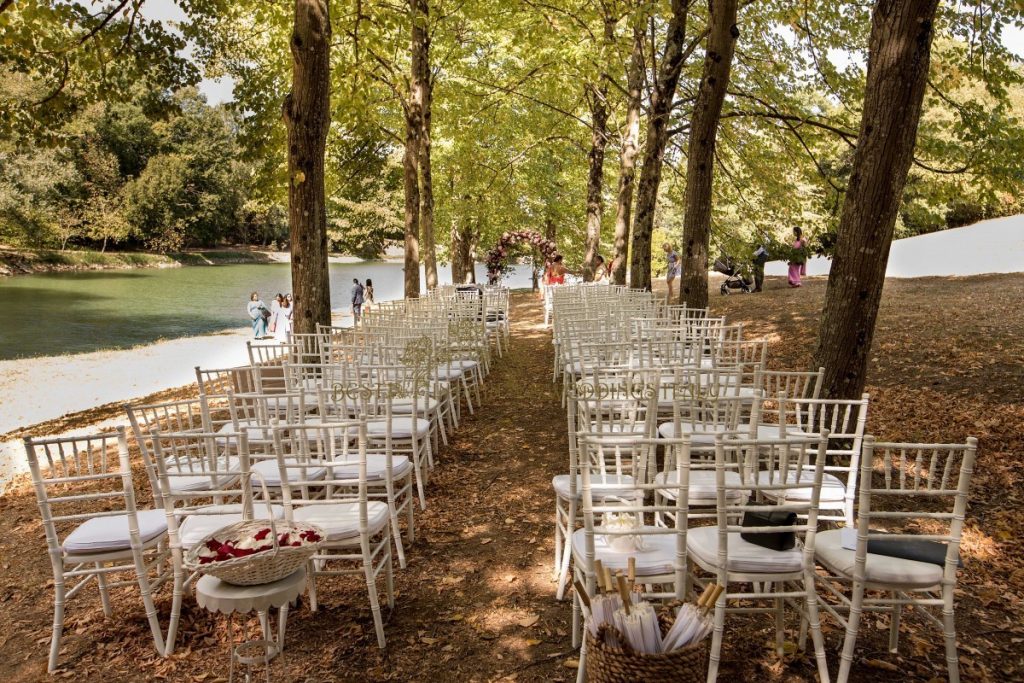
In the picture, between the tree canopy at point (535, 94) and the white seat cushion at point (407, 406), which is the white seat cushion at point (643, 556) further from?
the tree canopy at point (535, 94)

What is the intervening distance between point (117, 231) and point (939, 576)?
71312mm

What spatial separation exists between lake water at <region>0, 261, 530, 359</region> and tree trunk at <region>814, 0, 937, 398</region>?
28368mm

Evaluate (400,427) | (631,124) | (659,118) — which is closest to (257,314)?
(631,124)

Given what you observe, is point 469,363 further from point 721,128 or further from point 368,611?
point 721,128

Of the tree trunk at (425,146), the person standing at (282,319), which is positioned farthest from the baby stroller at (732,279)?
the person standing at (282,319)

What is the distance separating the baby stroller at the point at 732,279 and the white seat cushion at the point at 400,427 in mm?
14852

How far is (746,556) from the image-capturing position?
3.17 meters

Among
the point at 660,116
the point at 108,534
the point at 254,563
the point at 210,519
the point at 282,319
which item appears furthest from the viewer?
the point at 282,319

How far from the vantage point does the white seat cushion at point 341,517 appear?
12.1 feet

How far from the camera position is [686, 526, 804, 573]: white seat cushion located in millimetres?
3137

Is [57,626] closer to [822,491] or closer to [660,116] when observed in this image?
[822,491]

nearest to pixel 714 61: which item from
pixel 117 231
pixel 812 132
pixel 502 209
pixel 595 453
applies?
pixel 812 132

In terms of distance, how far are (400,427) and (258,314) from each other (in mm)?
16954

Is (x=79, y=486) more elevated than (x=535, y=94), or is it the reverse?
(x=535, y=94)
